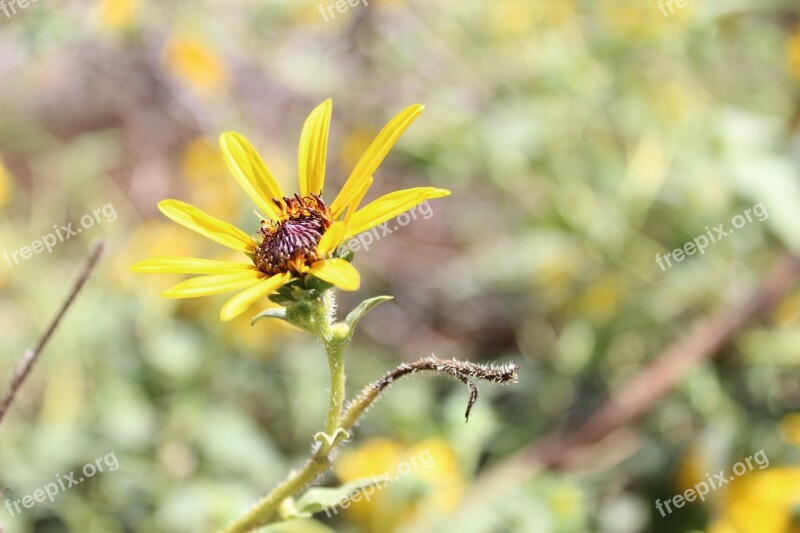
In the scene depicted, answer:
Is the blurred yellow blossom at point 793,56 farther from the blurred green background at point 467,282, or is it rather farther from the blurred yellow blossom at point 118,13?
the blurred yellow blossom at point 118,13

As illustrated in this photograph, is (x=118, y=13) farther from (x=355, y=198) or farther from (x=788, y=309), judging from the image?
(x=788, y=309)

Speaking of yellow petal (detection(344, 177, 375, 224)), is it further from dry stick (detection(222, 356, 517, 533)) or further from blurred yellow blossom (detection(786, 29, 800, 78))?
blurred yellow blossom (detection(786, 29, 800, 78))

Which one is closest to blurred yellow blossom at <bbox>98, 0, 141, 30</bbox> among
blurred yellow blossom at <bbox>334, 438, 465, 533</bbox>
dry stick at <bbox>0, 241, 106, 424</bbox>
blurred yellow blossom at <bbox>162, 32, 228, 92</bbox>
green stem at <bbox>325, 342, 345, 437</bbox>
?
blurred yellow blossom at <bbox>162, 32, 228, 92</bbox>

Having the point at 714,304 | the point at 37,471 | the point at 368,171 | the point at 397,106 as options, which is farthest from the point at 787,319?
the point at 37,471

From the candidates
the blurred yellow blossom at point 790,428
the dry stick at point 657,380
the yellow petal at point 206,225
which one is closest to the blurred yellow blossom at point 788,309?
the dry stick at point 657,380

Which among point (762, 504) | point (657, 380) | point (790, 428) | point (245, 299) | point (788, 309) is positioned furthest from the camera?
point (788, 309)

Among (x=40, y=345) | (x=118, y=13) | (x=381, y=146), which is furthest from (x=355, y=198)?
(x=118, y=13)
